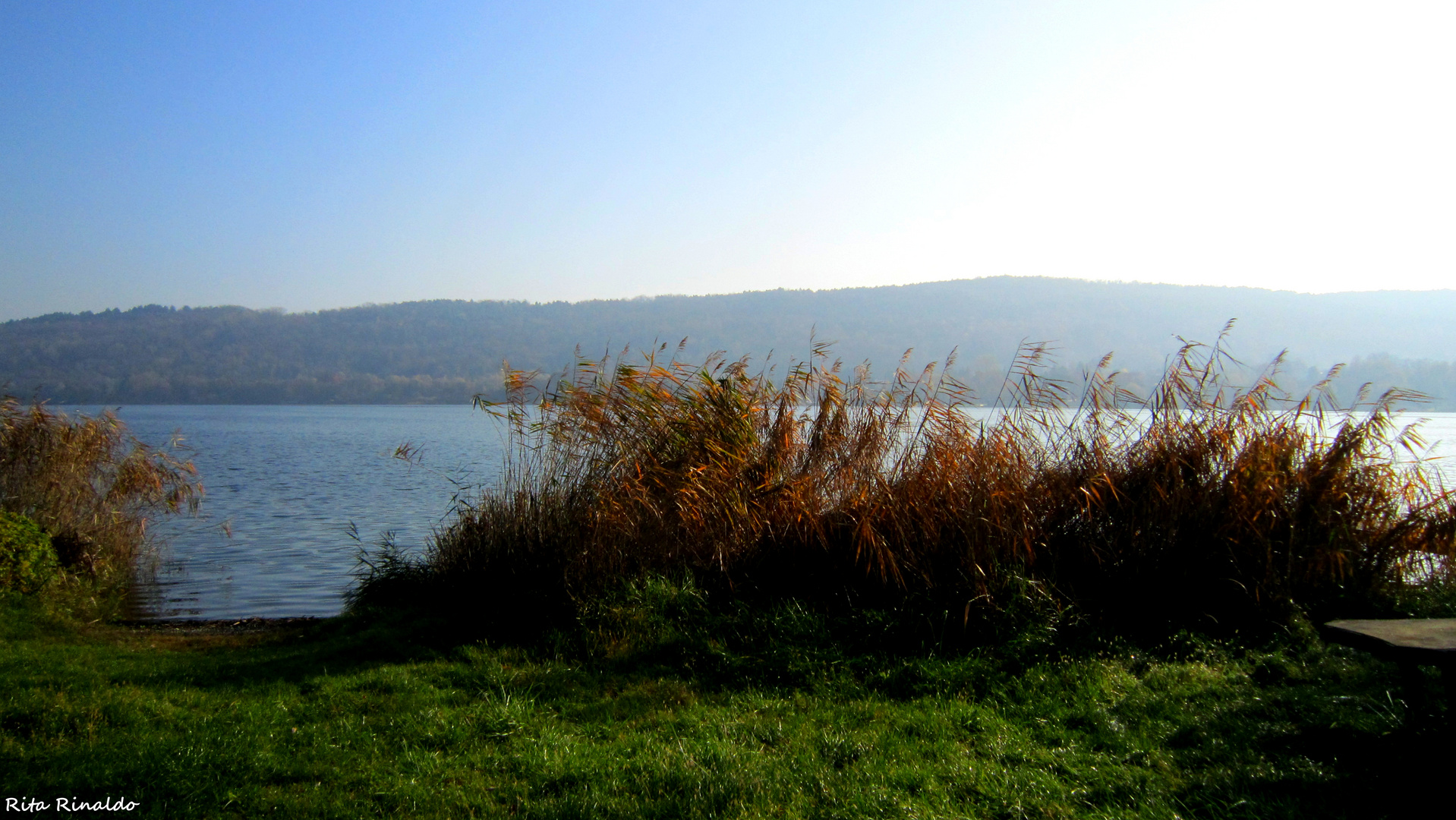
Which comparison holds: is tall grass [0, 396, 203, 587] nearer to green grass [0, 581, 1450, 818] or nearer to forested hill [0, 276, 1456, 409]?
forested hill [0, 276, 1456, 409]

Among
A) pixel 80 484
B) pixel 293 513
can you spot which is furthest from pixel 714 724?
pixel 293 513

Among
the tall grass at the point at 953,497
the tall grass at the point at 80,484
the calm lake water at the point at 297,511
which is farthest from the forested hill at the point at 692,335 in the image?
the calm lake water at the point at 297,511

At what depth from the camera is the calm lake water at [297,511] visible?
40.3ft

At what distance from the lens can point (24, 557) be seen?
343 inches

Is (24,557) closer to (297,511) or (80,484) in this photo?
(80,484)

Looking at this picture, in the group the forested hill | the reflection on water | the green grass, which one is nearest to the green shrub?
the reflection on water

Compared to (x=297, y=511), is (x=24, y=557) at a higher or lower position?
higher

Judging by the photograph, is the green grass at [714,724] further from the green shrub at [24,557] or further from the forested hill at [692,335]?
the forested hill at [692,335]

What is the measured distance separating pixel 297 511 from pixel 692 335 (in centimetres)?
2193

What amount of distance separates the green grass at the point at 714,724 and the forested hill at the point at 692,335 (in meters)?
4.40

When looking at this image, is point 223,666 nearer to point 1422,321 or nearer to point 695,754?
point 695,754

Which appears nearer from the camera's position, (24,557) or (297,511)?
(24,557)

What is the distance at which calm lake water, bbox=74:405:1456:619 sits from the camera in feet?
40.3

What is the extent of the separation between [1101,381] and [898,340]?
27856mm
